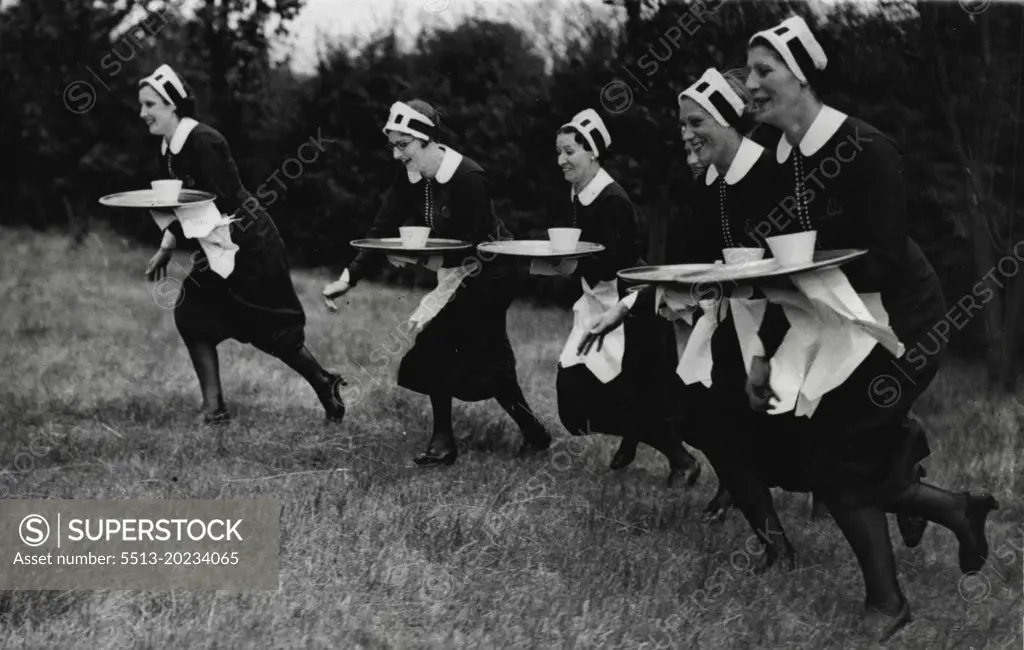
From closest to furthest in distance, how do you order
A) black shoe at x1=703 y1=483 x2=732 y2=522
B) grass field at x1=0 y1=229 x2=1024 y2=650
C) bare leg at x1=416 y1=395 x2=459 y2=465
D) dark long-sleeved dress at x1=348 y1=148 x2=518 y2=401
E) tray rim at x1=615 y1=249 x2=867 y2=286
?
tray rim at x1=615 y1=249 x2=867 y2=286 < grass field at x1=0 y1=229 x2=1024 y2=650 < black shoe at x1=703 y1=483 x2=732 y2=522 < dark long-sleeved dress at x1=348 y1=148 x2=518 y2=401 < bare leg at x1=416 y1=395 x2=459 y2=465

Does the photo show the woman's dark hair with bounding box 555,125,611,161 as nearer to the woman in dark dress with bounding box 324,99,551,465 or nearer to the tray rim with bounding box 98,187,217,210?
the woman in dark dress with bounding box 324,99,551,465

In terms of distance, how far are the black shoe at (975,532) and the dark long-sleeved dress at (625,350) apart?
1533mm

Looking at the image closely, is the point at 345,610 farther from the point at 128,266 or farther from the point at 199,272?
the point at 128,266

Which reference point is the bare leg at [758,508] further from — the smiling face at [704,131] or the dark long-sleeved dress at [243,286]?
the dark long-sleeved dress at [243,286]

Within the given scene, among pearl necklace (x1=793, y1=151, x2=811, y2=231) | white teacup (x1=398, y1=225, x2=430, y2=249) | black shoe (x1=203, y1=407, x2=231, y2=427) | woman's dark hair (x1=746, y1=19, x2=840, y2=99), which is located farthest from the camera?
black shoe (x1=203, y1=407, x2=231, y2=427)

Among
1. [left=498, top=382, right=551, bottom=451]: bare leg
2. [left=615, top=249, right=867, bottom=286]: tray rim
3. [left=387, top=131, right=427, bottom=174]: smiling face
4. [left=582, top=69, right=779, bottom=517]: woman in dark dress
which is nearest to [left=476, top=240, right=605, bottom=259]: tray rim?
[left=387, top=131, right=427, bottom=174]: smiling face

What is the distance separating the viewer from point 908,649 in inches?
132

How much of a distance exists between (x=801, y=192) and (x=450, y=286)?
2064 millimetres

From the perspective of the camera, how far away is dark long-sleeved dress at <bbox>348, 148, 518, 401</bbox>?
4.93m

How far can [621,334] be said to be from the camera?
187 inches

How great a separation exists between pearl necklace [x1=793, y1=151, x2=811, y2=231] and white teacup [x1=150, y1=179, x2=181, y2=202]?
2908 mm

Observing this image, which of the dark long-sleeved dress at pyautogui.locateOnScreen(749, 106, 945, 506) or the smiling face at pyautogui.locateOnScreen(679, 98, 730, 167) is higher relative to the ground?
the smiling face at pyautogui.locateOnScreen(679, 98, 730, 167)

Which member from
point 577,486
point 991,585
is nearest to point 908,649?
point 991,585

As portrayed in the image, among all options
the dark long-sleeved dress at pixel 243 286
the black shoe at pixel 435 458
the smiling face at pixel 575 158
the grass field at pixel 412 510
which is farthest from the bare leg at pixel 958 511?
the dark long-sleeved dress at pixel 243 286
